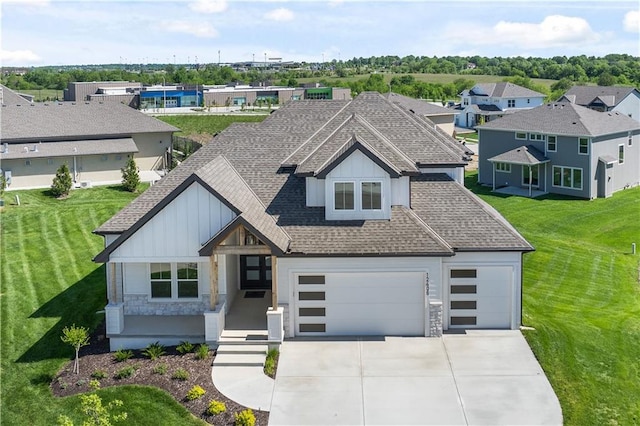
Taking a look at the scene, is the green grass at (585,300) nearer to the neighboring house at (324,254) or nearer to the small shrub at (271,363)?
the neighboring house at (324,254)

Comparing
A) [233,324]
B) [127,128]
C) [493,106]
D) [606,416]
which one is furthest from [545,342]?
[493,106]

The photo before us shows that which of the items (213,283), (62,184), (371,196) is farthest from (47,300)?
(62,184)

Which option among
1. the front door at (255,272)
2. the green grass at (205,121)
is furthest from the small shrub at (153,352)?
the green grass at (205,121)

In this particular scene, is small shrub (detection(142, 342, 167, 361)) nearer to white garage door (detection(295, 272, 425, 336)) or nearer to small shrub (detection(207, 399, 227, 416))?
small shrub (detection(207, 399, 227, 416))

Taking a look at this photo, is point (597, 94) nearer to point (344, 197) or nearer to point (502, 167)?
point (502, 167)

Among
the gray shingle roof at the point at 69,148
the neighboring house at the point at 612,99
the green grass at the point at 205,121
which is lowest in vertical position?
the gray shingle roof at the point at 69,148

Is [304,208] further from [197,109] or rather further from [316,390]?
[197,109]

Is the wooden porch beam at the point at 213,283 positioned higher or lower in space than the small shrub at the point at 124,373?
higher
